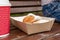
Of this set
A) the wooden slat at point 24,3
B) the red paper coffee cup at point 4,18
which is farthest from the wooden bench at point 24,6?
the red paper coffee cup at point 4,18

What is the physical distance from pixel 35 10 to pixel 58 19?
0.63 m

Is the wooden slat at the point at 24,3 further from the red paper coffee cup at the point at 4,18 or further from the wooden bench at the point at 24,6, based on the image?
the red paper coffee cup at the point at 4,18

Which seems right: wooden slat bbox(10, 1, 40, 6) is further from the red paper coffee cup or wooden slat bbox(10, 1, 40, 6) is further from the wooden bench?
the red paper coffee cup

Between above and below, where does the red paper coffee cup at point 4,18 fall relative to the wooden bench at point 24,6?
above

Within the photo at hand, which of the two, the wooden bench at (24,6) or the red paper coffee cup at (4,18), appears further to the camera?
the wooden bench at (24,6)

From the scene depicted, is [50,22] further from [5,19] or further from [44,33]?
[5,19]

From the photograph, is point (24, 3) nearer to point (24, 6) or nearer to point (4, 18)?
point (24, 6)

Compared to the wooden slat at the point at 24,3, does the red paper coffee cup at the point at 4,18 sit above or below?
above

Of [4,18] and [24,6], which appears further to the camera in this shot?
[24,6]

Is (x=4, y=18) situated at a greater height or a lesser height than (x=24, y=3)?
greater

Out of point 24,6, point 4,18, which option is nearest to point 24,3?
point 24,6

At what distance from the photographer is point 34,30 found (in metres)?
0.53

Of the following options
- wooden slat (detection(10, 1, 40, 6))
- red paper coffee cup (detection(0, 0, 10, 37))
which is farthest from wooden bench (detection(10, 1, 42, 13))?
red paper coffee cup (detection(0, 0, 10, 37))

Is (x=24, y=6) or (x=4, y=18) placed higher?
(x=4, y=18)
